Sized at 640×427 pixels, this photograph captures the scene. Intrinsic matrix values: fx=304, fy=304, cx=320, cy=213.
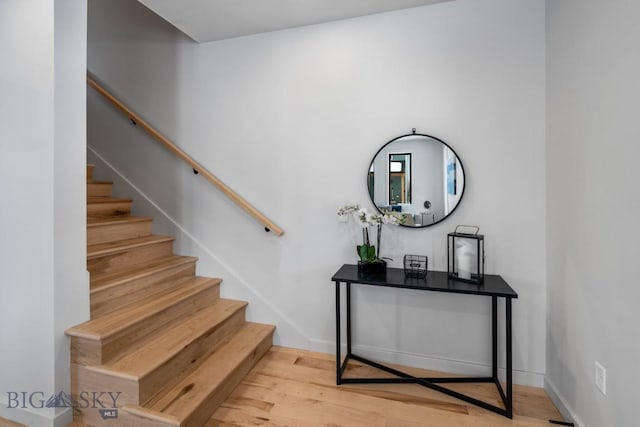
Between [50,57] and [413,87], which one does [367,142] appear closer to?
[413,87]

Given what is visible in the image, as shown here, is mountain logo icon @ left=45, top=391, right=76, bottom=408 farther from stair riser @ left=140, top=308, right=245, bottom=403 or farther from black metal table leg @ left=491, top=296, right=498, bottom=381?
black metal table leg @ left=491, top=296, right=498, bottom=381

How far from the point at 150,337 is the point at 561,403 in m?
2.44

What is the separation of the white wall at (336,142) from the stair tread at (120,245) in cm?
17

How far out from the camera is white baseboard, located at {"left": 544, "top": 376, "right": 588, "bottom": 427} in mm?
1576

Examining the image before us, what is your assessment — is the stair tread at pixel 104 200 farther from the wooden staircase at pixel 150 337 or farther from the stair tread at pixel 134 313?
the stair tread at pixel 134 313

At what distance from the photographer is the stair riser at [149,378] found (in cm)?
153

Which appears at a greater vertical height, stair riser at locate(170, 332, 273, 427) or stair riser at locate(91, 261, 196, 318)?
stair riser at locate(91, 261, 196, 318)

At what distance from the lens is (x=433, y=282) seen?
190 cm

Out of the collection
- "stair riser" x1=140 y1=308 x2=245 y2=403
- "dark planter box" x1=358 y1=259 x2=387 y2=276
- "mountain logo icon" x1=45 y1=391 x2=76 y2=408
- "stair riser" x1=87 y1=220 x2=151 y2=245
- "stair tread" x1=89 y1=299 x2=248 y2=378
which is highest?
"stair riser" x1=87 y1=220 x2=151 y2=245

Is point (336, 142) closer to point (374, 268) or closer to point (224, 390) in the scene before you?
point (374, 268)

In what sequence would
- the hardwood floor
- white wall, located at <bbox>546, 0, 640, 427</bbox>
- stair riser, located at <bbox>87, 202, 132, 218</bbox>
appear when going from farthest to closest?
1. stair riser, located at <bbox>87, 202, 132, 218</bbox>
2. the hardwood floor
3. white wall, located at <bbox>546, 0, 640, 427</bbox>

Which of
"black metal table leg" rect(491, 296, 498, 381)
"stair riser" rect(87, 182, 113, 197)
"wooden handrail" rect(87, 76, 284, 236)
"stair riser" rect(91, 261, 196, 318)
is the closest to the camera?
"stair riser" rect(91, 261, 196, 318)

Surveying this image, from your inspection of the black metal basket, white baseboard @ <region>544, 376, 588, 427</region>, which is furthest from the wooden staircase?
white baseboard @ <region>544, 376, 588, 427</region>

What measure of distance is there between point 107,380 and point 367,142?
2.11 meters
